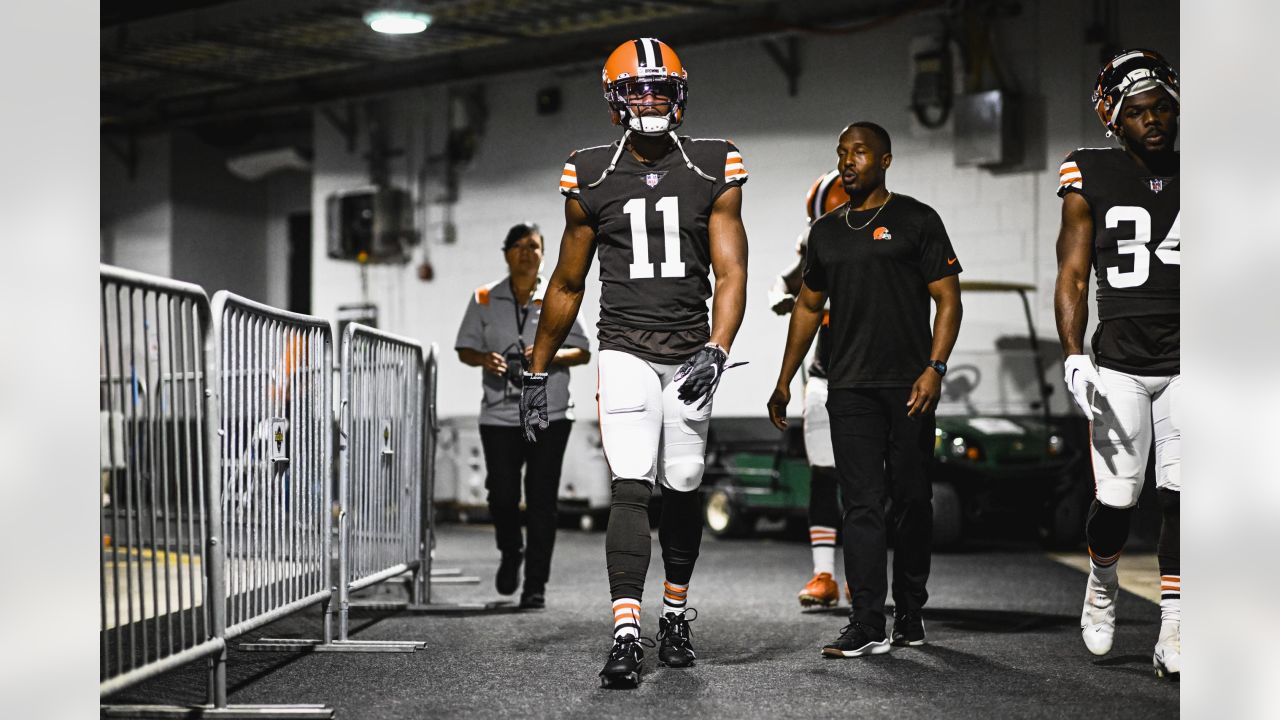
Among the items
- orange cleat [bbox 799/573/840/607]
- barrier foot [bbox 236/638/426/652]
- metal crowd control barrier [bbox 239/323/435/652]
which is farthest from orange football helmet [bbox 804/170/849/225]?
barrier foot [bbox 236/638/426/652]

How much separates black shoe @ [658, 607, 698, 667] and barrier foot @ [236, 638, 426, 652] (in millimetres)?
997

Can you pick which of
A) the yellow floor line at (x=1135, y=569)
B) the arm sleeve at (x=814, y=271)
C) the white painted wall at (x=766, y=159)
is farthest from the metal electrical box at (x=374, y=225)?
the arm sleeve at (x=814, y=271)

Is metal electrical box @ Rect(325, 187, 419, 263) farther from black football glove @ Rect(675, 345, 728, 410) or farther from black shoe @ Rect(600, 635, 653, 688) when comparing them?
black shoe @ Rect(600, 635, 653, 688)

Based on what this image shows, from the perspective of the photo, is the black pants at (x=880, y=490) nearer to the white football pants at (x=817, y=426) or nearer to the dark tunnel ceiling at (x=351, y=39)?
the white football pants at (x=817, y=426)

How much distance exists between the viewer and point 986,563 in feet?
28.0

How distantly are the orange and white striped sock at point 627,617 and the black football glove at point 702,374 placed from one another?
632 millimetres

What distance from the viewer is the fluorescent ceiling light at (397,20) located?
10.7 meters

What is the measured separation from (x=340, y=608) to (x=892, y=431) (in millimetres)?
2139

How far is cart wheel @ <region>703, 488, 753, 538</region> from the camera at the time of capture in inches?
420

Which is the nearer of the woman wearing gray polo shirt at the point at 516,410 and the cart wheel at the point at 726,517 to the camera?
the woman wearing gray polo shirt at the point at 516,410

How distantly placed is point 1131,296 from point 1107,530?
76 centimetres

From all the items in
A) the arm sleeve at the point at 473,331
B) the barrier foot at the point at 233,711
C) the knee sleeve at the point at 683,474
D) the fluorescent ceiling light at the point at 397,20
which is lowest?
the barrier foot at the point at 233,711

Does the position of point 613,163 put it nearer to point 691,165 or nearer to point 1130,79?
point 691,165
